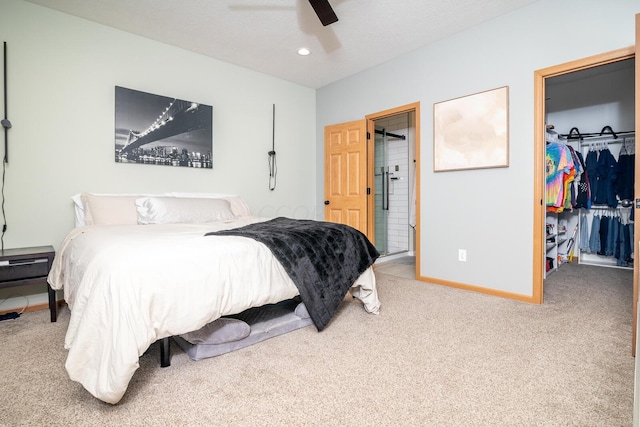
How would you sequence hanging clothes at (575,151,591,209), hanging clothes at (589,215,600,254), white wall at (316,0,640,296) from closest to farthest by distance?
white wall at (316,0,640,296) → hanging clothes at (575,151,591,209) → hanging clothes at (589,215,600,254)

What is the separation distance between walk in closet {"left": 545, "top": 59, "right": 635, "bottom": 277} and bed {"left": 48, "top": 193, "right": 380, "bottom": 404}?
141 inches

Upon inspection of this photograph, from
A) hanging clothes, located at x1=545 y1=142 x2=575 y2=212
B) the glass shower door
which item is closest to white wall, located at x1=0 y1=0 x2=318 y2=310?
the glass shower door

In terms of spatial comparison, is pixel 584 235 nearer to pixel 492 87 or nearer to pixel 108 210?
pixel 492 87

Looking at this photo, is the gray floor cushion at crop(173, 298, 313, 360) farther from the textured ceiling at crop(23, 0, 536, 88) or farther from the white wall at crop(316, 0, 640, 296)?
the textured ceiling at crop(23, 0, 536, 88)

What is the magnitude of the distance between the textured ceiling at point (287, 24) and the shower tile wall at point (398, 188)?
1665 mm

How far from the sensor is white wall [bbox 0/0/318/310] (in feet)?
9.07

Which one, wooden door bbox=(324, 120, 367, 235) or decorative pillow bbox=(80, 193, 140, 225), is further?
wooden door bbox=(324, 120, 367, 235)

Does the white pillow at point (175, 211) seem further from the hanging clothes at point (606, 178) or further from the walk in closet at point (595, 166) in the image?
the hanging clothes at point (606, 178)

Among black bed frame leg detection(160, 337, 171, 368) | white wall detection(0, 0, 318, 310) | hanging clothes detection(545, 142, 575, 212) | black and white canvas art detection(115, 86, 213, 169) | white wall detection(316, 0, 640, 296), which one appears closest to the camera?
black bed frame leg detection(160, 337, 171, 368)

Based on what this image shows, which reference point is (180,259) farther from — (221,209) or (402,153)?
(402,153)

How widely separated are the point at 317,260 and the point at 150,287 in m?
1.04

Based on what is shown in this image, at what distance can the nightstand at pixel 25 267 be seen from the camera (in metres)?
2.35

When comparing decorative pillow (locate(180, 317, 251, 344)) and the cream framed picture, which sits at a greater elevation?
the cream framed picture

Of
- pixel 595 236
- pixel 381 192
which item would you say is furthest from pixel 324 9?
pixel 595 236
